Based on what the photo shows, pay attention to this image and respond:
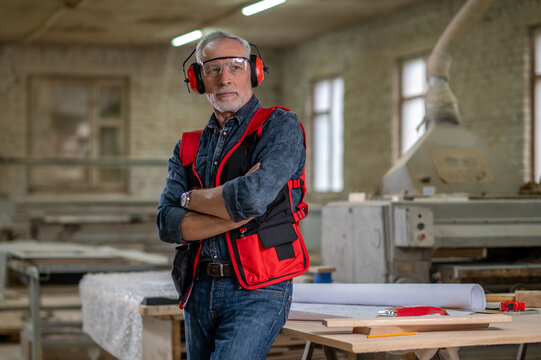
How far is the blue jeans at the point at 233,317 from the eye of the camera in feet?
6.73

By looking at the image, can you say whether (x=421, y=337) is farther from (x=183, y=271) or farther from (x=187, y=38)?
(x=187, y=38)

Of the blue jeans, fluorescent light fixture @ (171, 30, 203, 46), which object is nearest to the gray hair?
the blue jeans

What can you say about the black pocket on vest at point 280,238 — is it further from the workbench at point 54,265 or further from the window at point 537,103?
the window at point 537,103

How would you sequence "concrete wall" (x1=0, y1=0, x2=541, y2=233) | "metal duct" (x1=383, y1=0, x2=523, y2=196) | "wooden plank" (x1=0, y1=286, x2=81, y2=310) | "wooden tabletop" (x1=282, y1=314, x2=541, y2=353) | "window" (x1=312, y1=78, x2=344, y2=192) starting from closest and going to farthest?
"wooden tabletop" (x1=282, y1=314, x2=541, y2=353), "metal duct" (x1=383, y1=0, x2=523, y2=196), "wooden plank" (x1=0, y1=286, x2=81, y2=310), "concrete wall" (x1=0, y1=0, x2=541, y2=233), "window" (x1=312, y1=78, x2=344, y2=192)

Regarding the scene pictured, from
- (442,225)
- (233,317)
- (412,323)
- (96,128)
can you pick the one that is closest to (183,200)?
(233,317)

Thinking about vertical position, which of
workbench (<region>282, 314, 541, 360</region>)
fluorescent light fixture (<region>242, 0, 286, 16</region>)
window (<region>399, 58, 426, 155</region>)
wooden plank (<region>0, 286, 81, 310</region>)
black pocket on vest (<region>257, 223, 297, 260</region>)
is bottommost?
wooden plank (<region>0, 286, 81, 310</region>)

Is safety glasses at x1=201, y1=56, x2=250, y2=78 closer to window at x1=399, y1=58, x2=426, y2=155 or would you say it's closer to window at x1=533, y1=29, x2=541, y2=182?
window at x1=533, y1=29, x2=541, y2=182

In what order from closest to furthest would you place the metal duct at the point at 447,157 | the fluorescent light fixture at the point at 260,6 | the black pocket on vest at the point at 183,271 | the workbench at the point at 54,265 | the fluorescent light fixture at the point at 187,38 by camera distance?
the black pocket on vest at the point at 183,271 < the metal duct at the point at 447,157 < the workbench at the point at 54,265 < the fluorescent light fixture at the point at 260,6 < the fluorescent light fixture at the point at 187,38

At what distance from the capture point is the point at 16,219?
483 inches

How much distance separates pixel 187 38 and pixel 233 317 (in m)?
10.2

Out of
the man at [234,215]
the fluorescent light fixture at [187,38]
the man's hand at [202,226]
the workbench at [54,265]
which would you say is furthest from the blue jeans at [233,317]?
the fluorescent light fixture at [187,38]

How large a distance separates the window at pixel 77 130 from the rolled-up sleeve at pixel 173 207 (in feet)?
36.4

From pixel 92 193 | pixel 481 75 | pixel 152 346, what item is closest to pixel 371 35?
pixel 481 75

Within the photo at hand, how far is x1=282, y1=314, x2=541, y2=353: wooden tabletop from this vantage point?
1.94 m
